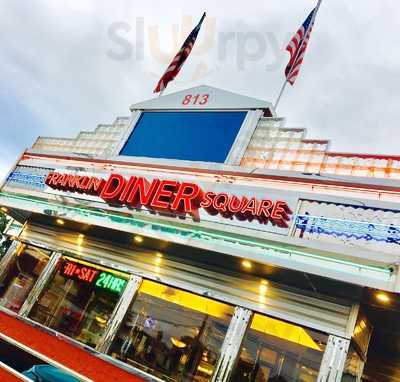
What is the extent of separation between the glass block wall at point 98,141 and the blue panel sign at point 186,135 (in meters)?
0.88

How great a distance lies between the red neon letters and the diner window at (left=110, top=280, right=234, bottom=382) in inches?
101

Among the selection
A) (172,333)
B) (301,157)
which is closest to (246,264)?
(172,333)

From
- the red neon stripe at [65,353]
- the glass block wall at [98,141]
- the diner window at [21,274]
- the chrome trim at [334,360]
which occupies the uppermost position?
the glass block wall at [98,141]

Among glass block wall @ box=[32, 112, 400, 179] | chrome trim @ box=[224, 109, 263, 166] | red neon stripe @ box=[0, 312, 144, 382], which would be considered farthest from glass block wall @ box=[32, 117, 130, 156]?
red neon stripe @ box=[0, 312, 144, 382]

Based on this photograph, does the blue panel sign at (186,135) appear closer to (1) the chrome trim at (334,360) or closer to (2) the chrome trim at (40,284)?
(2) the chrome trim at (40,284)

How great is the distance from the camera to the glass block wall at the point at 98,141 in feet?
52.0

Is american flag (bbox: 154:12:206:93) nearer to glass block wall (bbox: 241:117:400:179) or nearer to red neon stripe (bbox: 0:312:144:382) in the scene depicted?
glass block wall (bbox: 241:117:400:179)

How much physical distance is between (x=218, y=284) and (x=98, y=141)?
952 cm

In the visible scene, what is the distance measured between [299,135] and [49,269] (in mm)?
10156

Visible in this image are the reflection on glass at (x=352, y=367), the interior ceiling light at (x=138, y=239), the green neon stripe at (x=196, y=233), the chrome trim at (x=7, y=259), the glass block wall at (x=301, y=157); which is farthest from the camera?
the chrome trim at (x=7, y=259)

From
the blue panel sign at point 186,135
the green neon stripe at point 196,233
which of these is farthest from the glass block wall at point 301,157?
the green neon stripe at point 196,233

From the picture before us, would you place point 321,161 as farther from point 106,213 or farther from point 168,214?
point 106,213

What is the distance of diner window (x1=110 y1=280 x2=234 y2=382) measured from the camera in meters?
9.65

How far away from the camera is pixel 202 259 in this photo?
10758 mm
